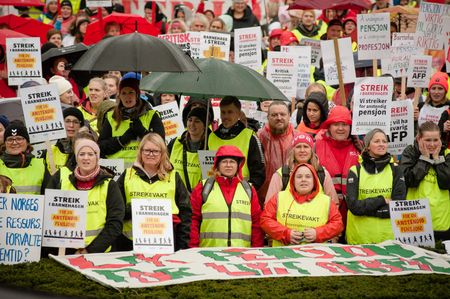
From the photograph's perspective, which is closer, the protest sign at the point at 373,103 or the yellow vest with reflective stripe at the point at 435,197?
the yellow vest with reflective stripe at the point at 435,197

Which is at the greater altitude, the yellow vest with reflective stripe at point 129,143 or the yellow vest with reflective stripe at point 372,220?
the yellow vest with reflective stripe at point 129,143

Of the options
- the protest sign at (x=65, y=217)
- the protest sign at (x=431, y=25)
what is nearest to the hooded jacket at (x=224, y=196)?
the protest sign at (x=65, y=217)

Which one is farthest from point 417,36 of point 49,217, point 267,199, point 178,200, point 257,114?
point 49,217

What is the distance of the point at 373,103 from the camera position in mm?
13453

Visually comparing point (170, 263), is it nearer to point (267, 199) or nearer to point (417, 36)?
point (267, 199)

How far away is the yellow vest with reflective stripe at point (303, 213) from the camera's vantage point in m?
11.4

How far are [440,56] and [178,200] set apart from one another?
25.4ft

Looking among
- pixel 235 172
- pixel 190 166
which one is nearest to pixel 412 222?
pixel 235 172

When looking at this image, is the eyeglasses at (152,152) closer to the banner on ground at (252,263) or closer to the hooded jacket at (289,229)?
the banner on ground at (252,263)

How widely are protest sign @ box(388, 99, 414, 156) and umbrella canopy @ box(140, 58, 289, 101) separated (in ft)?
6.13

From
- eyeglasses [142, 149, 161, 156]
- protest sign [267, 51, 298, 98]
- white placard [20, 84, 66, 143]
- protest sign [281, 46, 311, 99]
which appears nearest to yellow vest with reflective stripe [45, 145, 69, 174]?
white placard [20, 84, 66, 143]

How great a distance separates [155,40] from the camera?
1216 centimetres

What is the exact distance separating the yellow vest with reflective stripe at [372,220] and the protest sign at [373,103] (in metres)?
1.33

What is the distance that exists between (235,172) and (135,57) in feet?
5.33
